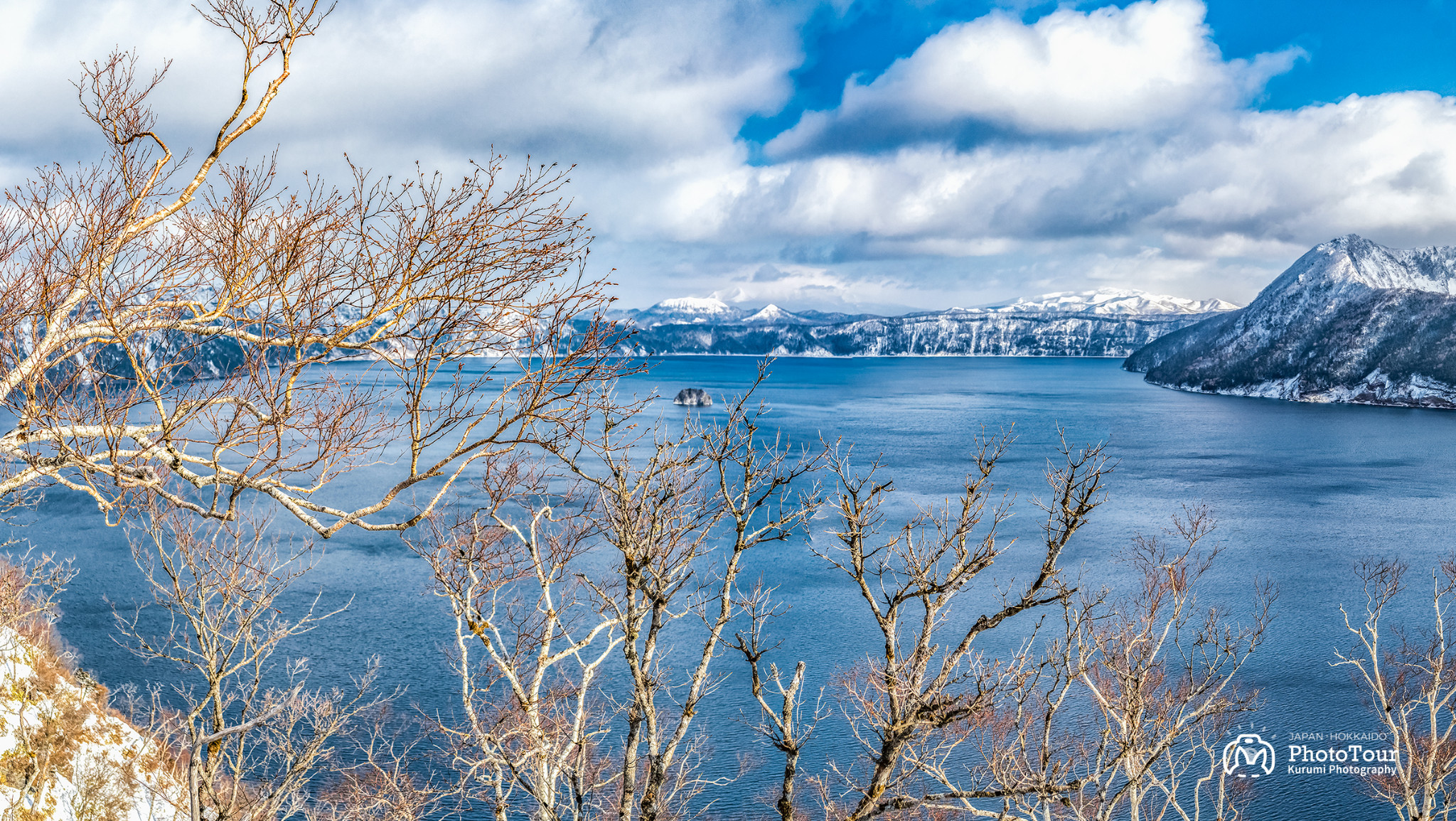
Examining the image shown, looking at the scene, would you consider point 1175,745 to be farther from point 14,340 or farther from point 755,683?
point 14,340

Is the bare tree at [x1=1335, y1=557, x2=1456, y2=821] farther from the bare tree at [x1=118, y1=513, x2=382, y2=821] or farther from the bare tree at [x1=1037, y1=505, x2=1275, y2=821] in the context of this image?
the bare tree at [x1=118, y1=513, x2=382, y2=821]

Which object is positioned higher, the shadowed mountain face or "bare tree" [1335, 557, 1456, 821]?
the shadowed mountain face

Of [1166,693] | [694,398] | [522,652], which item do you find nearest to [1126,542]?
[1166,693]

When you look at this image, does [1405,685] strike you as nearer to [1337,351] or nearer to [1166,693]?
[1166,693]

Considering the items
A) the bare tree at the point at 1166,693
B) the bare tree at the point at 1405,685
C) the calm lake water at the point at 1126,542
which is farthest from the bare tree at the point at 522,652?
the bare tree at the point at 1405,685

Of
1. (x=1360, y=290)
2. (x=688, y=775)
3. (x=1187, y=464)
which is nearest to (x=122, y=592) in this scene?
(x=688, y=775)

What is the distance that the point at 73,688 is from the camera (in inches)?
981

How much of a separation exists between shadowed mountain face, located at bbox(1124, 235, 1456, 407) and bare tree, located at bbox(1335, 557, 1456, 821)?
4575 inches

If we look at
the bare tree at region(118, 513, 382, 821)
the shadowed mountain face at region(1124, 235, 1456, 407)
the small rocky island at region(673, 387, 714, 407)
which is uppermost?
the shadowed mountain face at region(1124, 235, 1456, 407)

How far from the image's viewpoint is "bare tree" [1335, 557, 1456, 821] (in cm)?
2217

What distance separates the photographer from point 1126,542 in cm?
4562

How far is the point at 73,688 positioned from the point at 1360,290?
22409 centimetres

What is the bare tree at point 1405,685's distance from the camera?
72.7 ft

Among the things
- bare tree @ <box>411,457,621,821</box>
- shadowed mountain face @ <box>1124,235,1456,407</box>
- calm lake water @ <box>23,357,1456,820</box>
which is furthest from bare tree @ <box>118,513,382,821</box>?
shadowed mountain face @ <box>1124,235,1456,407</box>
